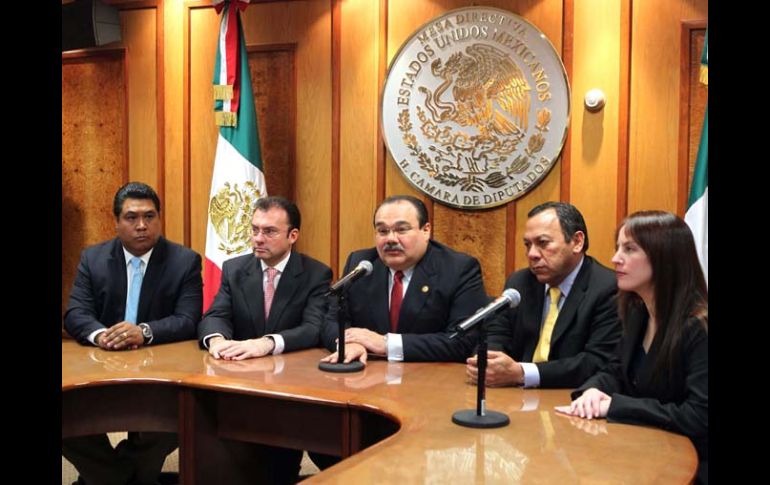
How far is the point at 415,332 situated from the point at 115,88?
313 cm

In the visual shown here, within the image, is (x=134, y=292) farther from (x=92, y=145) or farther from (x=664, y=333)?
(x=664, y=333)

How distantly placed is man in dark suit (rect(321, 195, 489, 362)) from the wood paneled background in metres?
1.07

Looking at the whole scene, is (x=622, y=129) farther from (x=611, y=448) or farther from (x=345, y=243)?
(x=611, y=448)

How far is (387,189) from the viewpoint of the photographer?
4.73m

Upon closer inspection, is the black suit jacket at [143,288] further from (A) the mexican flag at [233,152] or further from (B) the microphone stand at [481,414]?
(B) the microphone stand at [481,414]

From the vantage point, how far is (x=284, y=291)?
368 centimetres

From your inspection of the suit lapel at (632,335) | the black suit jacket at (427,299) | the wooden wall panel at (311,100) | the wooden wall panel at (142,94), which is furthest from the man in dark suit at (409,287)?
the wooden wall panel at (142,94)

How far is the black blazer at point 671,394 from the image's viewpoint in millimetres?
2193

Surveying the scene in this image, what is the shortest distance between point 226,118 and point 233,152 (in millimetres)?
209

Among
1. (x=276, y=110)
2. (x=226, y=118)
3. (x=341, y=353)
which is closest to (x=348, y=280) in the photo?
(x=341, y=353)

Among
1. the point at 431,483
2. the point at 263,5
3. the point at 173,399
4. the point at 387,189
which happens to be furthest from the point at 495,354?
the point at 263,5

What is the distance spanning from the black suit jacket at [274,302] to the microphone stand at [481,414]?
1384 mm

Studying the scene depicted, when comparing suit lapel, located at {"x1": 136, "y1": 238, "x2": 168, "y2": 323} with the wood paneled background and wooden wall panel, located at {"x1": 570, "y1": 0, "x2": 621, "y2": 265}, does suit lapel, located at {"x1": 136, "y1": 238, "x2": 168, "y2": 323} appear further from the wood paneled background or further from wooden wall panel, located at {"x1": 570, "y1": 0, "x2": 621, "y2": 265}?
wooden wall panel, located at {"x1": 570, "y1": 0, "x2": 621, "y2": 265}

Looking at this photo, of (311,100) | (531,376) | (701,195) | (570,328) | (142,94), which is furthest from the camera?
(142,94)
